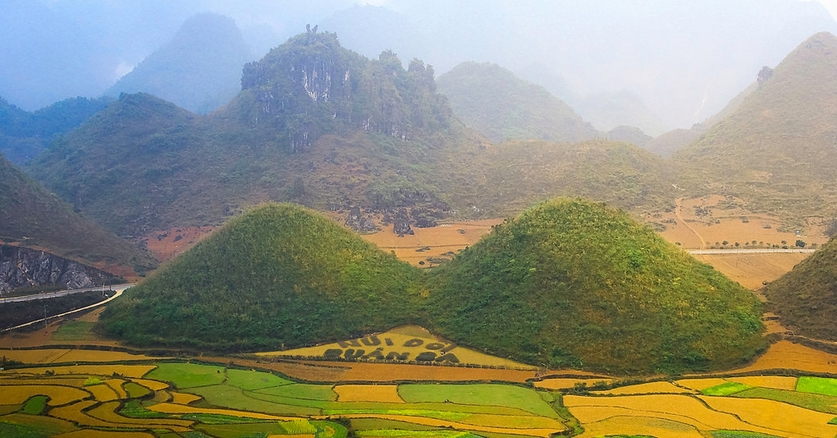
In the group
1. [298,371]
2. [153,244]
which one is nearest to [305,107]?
[153,244]

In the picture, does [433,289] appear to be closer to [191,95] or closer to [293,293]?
[293,293]

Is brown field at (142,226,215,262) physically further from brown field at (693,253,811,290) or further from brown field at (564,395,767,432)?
brown field at (693,253,811,290)

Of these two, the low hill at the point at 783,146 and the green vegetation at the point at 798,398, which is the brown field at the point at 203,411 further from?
the low hill at the point at 783,146

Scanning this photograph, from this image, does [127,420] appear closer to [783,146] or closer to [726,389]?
[726,389]

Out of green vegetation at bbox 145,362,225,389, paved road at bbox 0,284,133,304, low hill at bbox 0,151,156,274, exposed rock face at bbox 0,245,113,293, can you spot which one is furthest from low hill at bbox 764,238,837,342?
low hill at bbox 0,151,156,274

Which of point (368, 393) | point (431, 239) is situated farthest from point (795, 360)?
point (431, 239)

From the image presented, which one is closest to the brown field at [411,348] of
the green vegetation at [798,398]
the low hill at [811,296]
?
the green vegetation at [798,398]

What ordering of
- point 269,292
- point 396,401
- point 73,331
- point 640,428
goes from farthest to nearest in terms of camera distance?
point 73,331 → point 269,292 → point 396,401 → point 640,428
